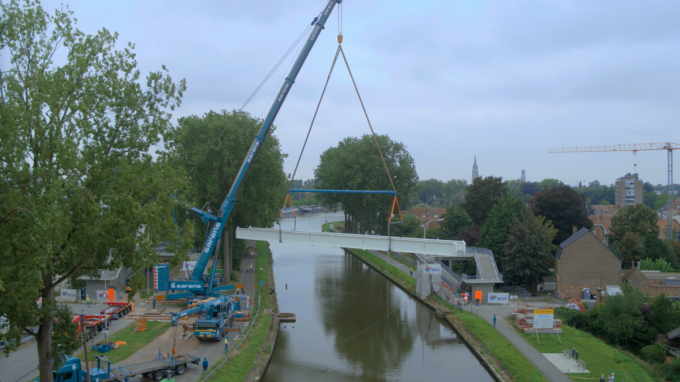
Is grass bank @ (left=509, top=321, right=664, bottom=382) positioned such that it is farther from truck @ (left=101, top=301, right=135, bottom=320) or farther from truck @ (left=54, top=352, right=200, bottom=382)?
truck @ (left=101, top=301, right=135, bottom=320)

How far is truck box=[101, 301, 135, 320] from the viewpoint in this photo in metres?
25.8

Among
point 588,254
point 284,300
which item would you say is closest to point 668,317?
point 588,254

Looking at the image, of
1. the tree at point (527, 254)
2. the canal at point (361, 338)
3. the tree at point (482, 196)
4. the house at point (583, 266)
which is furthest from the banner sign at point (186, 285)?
the tree at point (482, 196)

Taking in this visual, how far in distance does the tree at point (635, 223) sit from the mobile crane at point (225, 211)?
39.6m

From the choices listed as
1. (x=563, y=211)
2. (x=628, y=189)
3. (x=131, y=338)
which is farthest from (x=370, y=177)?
(x=628, y=189)

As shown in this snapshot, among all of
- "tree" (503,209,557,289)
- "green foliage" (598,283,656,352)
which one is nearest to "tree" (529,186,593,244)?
"tree" (503,209,557,289)

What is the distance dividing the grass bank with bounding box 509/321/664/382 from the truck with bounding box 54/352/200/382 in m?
15.8

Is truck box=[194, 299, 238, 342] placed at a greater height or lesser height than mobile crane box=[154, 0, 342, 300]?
lesser

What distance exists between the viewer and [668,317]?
25.3 meters

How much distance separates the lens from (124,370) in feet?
55.1

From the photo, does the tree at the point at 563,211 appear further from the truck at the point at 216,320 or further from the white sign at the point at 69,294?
the white sign at the point at 69,294

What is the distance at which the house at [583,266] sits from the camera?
34500mm

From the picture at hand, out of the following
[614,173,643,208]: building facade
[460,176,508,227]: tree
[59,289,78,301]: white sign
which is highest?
[614,173,643,208]: building facade

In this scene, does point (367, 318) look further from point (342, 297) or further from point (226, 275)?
point (226, 275)
